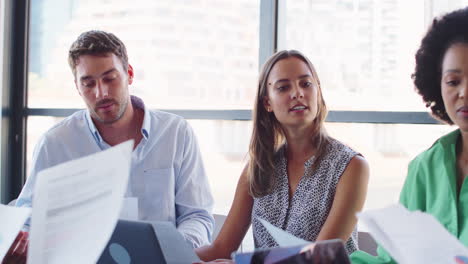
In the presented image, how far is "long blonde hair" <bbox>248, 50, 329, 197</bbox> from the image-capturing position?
5.74 ft

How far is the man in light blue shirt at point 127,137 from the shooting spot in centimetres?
183

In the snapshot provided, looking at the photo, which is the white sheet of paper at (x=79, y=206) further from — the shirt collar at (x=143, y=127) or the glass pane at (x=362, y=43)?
the glass pane at (x=362, y=43)

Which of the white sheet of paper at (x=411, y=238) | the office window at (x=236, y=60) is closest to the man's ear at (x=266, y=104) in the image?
the office window at (x=236, y=60)

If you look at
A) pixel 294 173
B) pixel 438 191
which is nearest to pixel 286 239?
pixel 438 191

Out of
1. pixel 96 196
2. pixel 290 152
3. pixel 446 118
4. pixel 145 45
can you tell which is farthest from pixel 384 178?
pixel 96 196

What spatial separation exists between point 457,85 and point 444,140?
0.20 metres

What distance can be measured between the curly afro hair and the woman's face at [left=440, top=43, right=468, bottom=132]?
0.06 metres

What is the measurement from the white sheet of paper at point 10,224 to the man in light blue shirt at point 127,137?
848 mm

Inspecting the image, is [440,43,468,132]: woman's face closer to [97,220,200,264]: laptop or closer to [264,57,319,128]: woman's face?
[264,57,319,128]: woman's face

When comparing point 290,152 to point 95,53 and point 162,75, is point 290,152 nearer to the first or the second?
point 95,53

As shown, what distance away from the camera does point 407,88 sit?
2.44 meters

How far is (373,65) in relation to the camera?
8.39 feet

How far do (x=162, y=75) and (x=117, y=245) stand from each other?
7.78ft

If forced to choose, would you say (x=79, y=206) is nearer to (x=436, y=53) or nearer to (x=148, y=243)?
(x=148, y=243)
